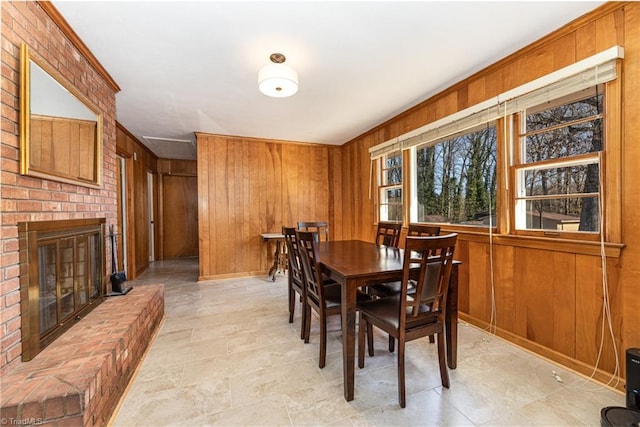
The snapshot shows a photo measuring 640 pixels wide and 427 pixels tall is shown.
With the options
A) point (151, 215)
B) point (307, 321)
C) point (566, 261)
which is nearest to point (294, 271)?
point (307, 321)

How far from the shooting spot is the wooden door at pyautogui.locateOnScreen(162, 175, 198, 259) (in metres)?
6.56

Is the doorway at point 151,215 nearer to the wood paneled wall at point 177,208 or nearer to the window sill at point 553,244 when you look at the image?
the wood paneled wall at point 177,208

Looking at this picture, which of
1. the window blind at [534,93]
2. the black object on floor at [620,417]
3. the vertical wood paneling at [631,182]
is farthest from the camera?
the window blind at [534,93]

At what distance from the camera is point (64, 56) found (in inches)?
74.7

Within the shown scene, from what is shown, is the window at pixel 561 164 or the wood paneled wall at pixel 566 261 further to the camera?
the window at pixel 561 164

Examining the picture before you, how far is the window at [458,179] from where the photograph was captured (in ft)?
8.54

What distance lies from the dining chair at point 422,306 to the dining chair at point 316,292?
0.28 meters

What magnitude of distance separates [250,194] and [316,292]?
310 centimetres

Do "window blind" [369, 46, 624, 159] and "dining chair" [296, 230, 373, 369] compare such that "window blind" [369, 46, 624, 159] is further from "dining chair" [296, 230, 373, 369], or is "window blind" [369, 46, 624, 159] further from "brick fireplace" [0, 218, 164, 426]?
"brick fireplace" [0, 218, 164, 426]

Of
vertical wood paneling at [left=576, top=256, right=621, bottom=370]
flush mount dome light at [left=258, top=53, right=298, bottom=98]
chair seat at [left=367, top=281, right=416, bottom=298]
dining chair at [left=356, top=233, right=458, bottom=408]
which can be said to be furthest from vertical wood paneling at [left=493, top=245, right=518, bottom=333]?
flush mount dome light at [left=258, top=53, right=298, bottom=98]

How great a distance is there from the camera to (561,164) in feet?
6.61

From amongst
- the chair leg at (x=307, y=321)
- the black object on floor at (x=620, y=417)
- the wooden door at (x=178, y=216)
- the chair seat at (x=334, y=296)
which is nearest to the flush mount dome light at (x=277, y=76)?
the chair seat at (x=334, y=296)

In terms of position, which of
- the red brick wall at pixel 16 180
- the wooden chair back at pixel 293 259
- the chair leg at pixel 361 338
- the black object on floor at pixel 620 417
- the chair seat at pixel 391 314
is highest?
the red brick wall at pixel 16 180

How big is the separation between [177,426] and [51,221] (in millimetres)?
1468
